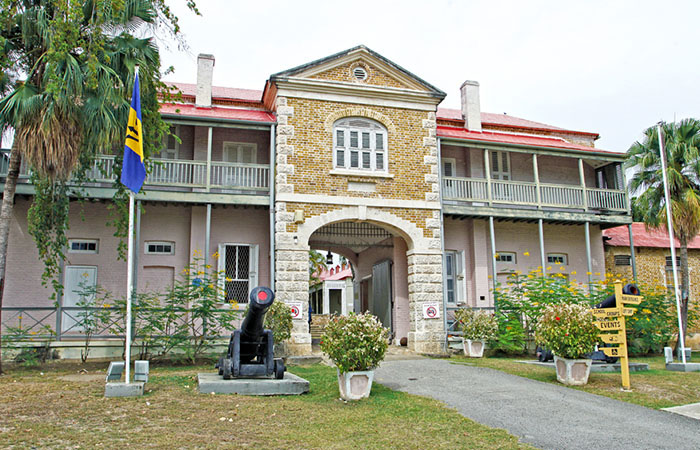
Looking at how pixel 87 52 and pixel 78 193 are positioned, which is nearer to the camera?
pixel 87 52

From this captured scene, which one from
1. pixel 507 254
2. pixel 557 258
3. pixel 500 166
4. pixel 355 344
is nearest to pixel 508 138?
pixel 500 166

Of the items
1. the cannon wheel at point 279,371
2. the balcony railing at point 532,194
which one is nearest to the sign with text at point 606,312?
the cannon wheel at point 279,371

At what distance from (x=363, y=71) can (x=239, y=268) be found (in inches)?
247

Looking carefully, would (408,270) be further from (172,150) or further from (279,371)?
(279,371)

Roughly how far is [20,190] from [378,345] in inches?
393

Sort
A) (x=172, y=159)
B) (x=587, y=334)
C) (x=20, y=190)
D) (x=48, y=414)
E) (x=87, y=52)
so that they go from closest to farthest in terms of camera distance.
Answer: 1. (x=48, y=414)
2. (x=587, y=334)
3. (x=87, y=52)
4. (x=20, y=190)
5. (x=172, y=159)

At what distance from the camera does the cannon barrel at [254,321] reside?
8.20 metres

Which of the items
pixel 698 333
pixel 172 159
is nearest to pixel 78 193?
pixel 172 159

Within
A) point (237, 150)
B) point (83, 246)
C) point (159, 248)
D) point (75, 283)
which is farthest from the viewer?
point (237, 150)

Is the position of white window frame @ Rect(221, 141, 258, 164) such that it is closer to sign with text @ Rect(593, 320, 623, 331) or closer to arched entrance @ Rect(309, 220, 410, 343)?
arched entrance @ Rect(309, 220, 410, 343)

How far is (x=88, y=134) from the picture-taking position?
1120 centimetres

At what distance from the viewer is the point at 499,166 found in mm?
18500

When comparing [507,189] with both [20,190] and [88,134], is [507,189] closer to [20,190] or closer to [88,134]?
[88,134]

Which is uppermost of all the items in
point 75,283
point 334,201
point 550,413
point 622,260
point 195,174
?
point 195,174
